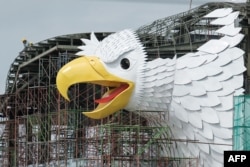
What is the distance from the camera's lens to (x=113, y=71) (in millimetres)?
24219

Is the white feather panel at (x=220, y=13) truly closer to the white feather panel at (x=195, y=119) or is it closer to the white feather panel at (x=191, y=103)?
the white feather panel at (x=191, y=103)

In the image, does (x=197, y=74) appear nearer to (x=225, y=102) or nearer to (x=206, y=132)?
(x=225, y=102)

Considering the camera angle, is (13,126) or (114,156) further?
(13,126)

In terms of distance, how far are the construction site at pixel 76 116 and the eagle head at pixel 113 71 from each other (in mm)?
613

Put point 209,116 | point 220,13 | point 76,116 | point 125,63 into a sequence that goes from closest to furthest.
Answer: point 209,116, point 220,13, point 125,63, point 76,116

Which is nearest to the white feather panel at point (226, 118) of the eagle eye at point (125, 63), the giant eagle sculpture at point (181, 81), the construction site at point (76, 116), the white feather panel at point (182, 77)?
the giant eagle sculpture at point (181, 81)

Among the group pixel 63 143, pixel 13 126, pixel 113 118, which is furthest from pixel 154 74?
pixel 13 126

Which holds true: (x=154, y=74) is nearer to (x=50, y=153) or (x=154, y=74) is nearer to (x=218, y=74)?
(x=218, y=74)

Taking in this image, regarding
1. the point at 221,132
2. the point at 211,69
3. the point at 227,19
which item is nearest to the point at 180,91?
the point at 211,69

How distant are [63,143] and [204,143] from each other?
828cm

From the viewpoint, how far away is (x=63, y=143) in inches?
1200

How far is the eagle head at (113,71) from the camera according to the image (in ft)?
79.0

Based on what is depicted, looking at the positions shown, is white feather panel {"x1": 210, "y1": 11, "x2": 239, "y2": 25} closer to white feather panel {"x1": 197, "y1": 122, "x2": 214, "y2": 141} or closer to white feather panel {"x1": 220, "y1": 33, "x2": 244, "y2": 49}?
white feather panel {"x1": 220, "y1": 33, "x2": 244, "y2": 49}

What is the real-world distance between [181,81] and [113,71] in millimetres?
1951
